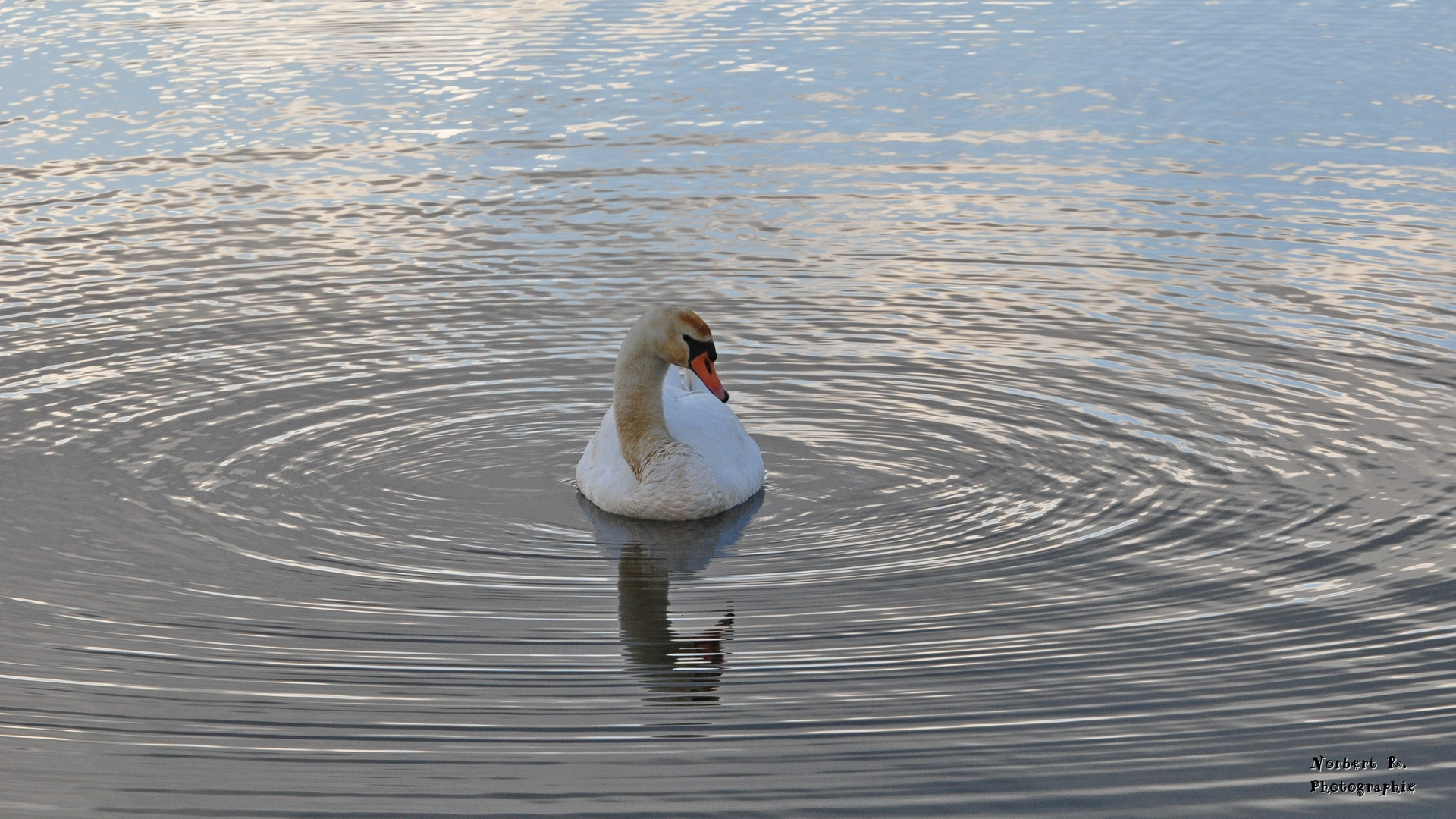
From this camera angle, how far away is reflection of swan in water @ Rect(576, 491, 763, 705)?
8.47m

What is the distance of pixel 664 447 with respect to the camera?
1102 centimetres

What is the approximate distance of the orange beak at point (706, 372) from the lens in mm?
10445

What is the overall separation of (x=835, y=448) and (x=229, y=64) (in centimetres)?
1914

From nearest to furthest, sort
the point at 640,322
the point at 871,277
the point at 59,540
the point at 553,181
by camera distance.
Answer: the point at 59,540
the point at 640,322
the point at 871,277
the point at 553,181

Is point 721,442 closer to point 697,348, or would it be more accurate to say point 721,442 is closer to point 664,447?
point 664,447

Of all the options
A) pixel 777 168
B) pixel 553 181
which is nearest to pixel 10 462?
pixel 553 181

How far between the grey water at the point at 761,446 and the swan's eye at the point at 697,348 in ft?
3.50

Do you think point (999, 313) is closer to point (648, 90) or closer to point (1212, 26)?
point (648, 90)

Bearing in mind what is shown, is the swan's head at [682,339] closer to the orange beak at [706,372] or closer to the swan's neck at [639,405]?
the orange beak at [706,372]

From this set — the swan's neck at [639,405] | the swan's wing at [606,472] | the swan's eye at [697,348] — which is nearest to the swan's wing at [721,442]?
the swan's neck at [639,405]

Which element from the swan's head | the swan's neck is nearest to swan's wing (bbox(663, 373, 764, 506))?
the swan's neck

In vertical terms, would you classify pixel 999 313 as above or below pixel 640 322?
below

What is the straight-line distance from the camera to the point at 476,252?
1719 cm

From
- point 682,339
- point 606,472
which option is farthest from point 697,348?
point 606,472
